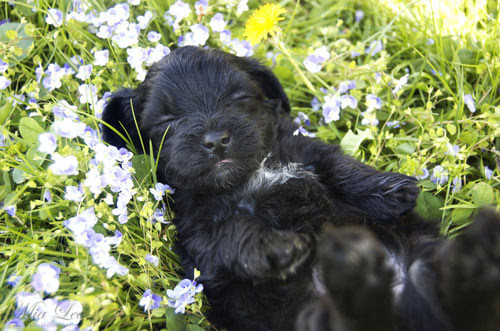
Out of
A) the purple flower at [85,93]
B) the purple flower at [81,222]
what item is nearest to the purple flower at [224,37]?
the purple flower at [85,93]

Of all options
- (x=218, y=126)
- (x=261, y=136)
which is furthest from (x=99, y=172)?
(x=261, y=136)

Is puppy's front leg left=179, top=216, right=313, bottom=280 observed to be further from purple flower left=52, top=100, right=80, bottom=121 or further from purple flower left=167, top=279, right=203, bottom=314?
purple flower left=52, top=100, right=80, bottom=121

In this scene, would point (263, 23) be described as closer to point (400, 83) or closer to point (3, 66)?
point (400, 83)

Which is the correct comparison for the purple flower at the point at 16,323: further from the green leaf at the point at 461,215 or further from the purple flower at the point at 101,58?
the green leaf at the point at 461,215

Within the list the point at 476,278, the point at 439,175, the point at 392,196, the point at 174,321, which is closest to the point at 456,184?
the point at 439,175

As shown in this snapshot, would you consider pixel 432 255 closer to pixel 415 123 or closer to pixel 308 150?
pixel 308 150

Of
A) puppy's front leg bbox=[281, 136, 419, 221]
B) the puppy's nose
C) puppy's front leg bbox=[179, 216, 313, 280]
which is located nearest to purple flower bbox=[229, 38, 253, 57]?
puppy's front leg bbox=[281, 136, 419, 221]
